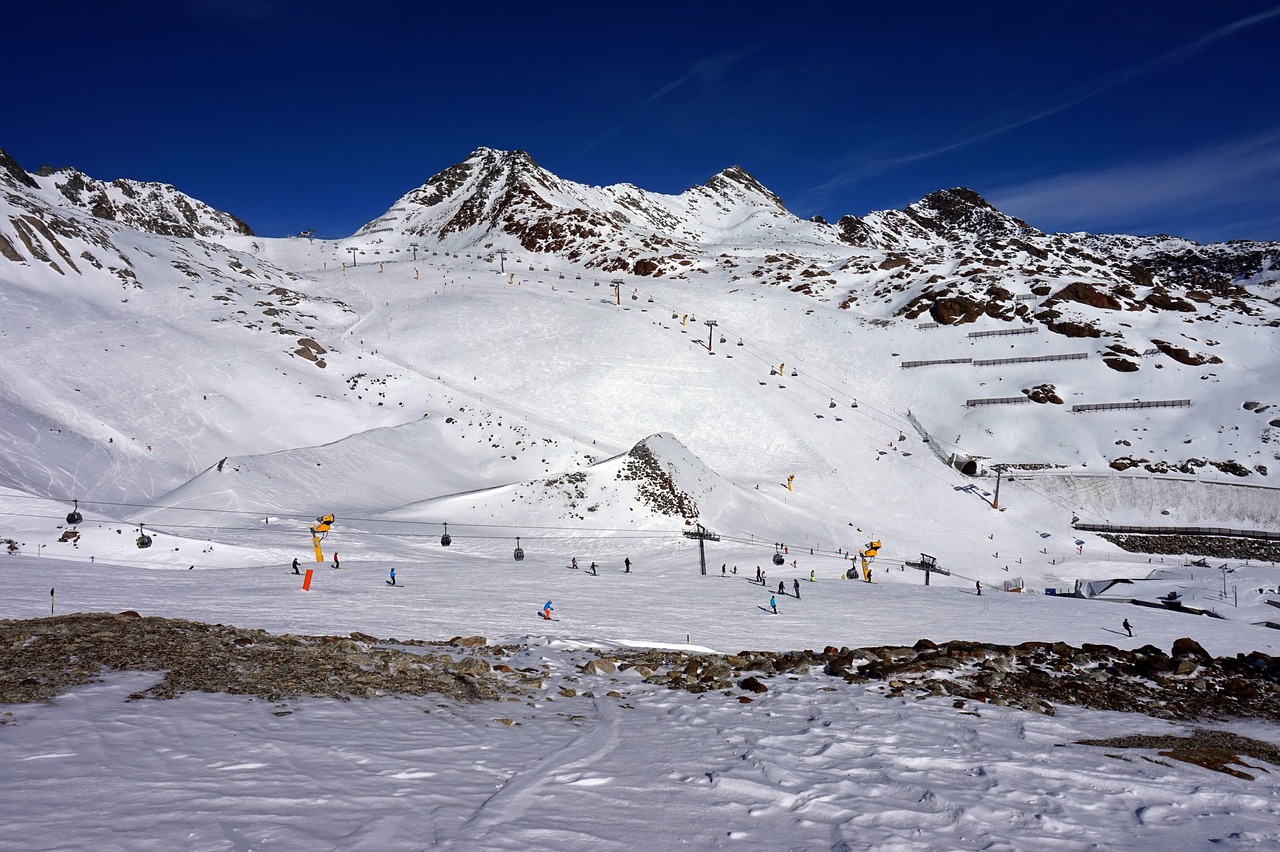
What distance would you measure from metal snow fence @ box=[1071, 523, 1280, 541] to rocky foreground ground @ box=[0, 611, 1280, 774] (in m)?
40.0

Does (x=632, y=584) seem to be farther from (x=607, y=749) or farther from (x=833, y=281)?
(x=833, y=281)

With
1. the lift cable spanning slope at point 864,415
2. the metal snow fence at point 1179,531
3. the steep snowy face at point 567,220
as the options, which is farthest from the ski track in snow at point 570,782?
the steep snowy face at point 567,220

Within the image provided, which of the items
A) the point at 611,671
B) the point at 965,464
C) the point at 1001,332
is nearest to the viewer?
the point at 611,671

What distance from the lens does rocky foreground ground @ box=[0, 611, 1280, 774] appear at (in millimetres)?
9422

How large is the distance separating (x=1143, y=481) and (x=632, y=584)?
1811 inches

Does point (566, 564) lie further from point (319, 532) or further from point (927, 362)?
point (927, 362)

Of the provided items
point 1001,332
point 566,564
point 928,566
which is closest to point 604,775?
point 566,564

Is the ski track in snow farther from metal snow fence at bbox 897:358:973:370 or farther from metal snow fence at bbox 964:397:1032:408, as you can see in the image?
metal snow fence at bbox 897:358:973:370

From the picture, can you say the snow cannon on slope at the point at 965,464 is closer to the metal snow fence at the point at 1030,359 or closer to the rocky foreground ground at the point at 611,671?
the metal snow fence at the point at 1030,359

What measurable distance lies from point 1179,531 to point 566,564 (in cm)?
4620

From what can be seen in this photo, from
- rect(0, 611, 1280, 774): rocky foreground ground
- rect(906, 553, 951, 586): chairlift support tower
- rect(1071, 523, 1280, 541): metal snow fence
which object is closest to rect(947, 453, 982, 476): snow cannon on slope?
rect(1071, 523, 1280, 541): metal snow fence

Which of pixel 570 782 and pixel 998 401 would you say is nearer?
pixel 570 782

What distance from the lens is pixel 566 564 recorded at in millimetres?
31297

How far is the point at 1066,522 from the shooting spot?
158 ft
